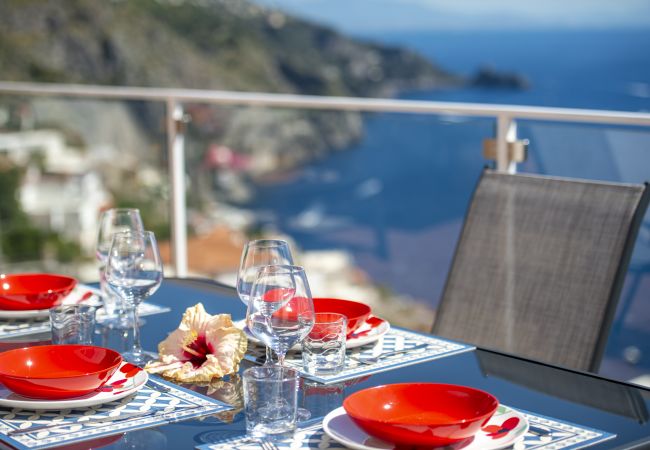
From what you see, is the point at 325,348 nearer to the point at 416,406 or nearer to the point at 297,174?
the point at 416,406

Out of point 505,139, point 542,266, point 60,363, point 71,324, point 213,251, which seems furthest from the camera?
point 213,251

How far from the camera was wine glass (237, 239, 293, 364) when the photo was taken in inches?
59.9

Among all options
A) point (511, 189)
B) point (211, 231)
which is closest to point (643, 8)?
point (211, 231)

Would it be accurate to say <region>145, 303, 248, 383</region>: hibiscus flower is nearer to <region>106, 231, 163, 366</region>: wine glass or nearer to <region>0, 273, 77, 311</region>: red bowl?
<region>106, 231, 163, 366</region>: wine glass

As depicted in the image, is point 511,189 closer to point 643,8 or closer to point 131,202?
point 131,202

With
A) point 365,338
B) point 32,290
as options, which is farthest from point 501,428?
point 32,290

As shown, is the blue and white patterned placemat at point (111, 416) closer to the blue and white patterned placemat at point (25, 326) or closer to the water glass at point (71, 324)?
the water glass at point (71, 324)

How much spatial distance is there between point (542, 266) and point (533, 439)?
101 cm

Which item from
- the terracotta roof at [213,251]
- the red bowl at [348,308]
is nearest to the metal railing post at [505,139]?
the red bowl at [348,308]

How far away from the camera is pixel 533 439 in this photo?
1232 millimetres

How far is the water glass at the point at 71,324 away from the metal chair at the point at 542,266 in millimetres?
915

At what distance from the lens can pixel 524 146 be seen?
3043mm

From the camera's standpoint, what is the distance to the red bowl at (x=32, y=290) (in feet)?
6.20

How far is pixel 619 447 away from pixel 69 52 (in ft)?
44.2
